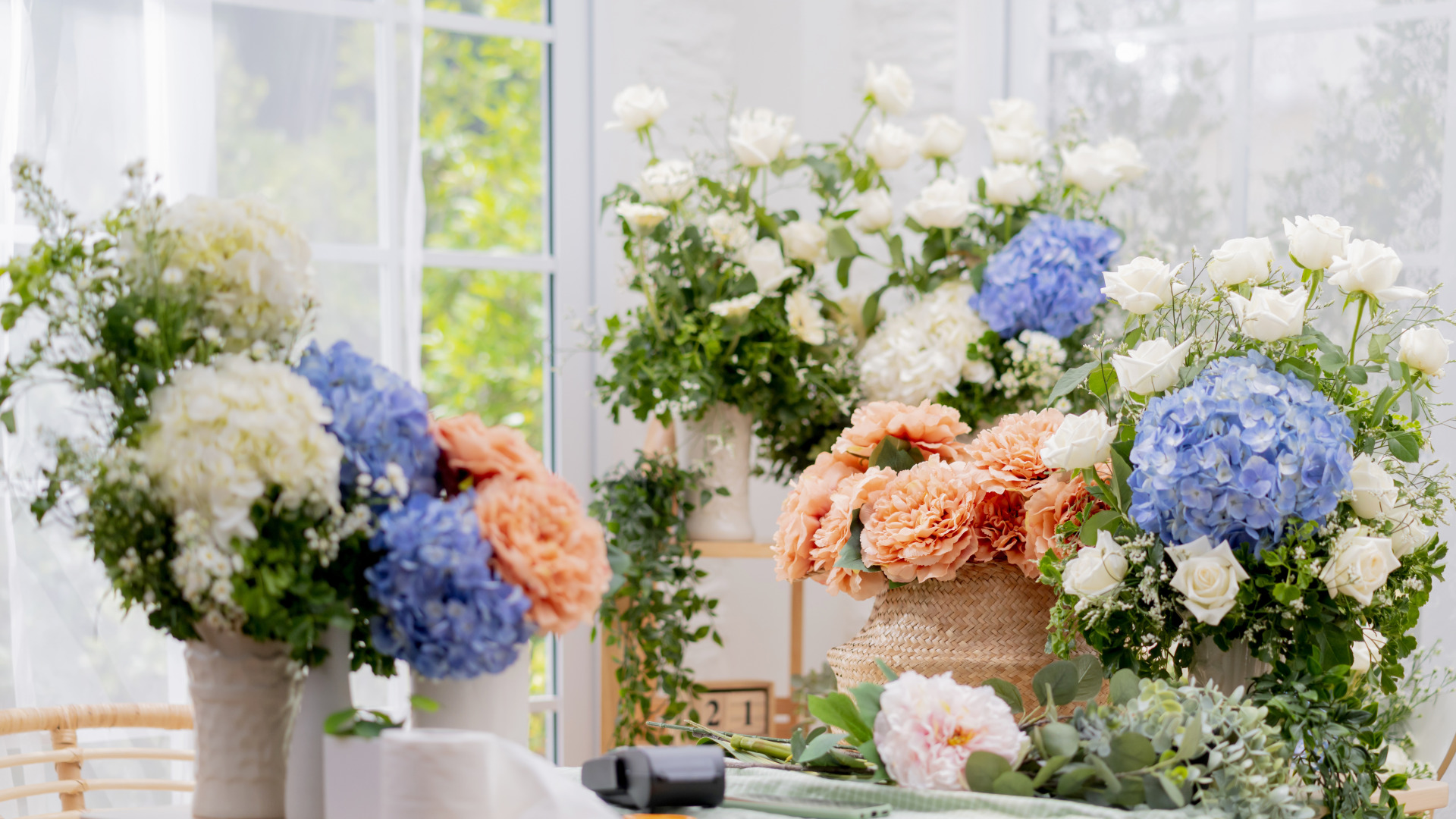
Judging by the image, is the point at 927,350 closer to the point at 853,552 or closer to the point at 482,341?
the point at 853,552

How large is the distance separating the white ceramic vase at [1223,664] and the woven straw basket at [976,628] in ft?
0.52

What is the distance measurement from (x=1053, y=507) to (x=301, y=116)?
4.68 feet

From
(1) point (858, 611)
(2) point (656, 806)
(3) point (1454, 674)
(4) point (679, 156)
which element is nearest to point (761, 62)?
(4) point (679, 156)

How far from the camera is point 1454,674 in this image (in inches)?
55.7

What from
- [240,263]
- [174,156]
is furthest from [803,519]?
[174,156]

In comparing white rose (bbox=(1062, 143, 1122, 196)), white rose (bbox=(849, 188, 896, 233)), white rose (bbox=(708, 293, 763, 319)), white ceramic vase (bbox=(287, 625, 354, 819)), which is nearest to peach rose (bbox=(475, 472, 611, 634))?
A: white ceramic vase (bbox=(287, 625, 354, 819))

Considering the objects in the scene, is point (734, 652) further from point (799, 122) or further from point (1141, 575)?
point (1141, 575)

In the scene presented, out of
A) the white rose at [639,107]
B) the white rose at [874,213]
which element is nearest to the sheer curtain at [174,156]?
the white rose at [639,107]

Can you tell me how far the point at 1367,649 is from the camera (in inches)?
43.9

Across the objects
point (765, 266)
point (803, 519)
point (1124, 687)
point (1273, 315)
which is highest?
point (765, 266)

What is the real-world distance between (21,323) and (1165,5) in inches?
85.9

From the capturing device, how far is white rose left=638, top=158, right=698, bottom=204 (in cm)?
193

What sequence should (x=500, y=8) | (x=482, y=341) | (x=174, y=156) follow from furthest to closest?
(x=482, y=341)
(x=500, y=8)
(x=174, y=156)

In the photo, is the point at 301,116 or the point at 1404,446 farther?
the point at 301,116
